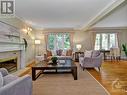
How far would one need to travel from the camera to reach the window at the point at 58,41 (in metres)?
11.5

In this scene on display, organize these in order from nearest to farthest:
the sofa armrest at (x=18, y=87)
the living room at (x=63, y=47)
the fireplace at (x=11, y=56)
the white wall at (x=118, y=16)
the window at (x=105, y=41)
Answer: the sofa armrest at (x=18, y=87) < the living room at (x=63, y=47) < the fireplace at (x=11, y=56) < the white wall at (x=118, y=16) < the window at (x=105, y=41)

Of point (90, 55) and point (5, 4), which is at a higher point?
point (5, 4)

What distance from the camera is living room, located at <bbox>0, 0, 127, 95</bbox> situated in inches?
153

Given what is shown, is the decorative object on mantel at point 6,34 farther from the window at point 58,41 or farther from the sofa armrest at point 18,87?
the window at point 58,41

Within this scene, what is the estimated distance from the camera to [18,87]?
205 cm

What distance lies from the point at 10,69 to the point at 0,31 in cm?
167

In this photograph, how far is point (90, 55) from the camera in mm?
7133

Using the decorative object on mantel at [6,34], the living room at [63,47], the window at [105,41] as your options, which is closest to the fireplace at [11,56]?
the living room at [63,47]

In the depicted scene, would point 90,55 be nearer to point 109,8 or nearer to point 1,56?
point 109,8

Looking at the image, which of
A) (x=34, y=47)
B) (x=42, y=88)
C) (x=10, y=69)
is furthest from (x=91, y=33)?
(x=42, y=88)

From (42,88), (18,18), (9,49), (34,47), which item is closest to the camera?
(42,88)

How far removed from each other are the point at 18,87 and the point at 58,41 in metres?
9.54

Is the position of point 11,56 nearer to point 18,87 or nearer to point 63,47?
point 18,87

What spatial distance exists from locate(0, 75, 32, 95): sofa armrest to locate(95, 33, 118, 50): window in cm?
972
